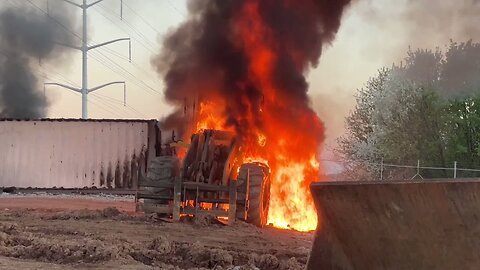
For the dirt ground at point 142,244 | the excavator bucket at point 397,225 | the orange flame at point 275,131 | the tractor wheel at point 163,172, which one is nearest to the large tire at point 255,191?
the dirt ground at point 142,244

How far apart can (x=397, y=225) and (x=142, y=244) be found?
461 cm

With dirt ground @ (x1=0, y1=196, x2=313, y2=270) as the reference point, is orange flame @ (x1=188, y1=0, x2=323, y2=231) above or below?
above

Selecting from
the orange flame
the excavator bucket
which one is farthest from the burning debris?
the excavator bucket

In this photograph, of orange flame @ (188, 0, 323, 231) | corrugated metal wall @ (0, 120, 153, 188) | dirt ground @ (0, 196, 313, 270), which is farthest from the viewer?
corrugated metal wall @ (0, 120, 153, 188)

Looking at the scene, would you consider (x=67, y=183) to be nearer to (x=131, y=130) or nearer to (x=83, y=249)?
(x=131, y=130)

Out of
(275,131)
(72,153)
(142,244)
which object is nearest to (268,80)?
(275,131)

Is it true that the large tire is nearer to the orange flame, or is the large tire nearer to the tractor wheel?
the orange flame

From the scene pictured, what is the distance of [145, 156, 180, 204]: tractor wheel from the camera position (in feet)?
38.9

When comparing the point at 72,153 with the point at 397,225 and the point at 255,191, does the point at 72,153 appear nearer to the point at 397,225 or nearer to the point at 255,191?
the point at 255,191

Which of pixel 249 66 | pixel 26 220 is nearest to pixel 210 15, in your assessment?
pixel 249 66

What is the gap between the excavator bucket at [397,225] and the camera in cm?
473

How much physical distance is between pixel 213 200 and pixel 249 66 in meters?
3.90

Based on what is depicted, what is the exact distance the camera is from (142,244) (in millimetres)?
8672

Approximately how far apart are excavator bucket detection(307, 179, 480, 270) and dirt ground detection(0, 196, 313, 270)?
1.99 meters
